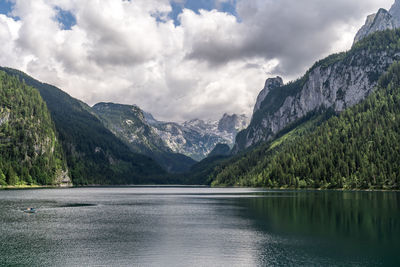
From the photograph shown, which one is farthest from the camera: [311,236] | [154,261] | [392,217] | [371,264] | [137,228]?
[392,217]

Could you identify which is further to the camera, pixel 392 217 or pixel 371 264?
pixel 392 217

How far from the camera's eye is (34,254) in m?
49.5

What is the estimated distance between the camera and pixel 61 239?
61156mm

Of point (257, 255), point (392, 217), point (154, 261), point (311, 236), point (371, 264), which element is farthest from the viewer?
point (392, 217)

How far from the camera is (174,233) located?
67438 millimetres

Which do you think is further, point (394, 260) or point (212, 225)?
point (212, 225)

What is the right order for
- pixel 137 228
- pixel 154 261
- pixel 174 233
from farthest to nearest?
1. pixel 137 228
2. pixel 174 233
3. pixel 154 261

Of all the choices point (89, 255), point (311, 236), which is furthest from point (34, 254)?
point (311, 236)

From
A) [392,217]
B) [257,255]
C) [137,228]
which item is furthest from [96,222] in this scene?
[392,217]

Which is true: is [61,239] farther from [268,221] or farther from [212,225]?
[268,221]

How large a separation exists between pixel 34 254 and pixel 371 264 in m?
42.9

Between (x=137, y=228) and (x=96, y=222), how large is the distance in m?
13.8

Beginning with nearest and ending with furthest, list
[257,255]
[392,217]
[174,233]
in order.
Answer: [257,255] < [174,233] < [392,217]

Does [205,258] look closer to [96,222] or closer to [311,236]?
[311,236]
